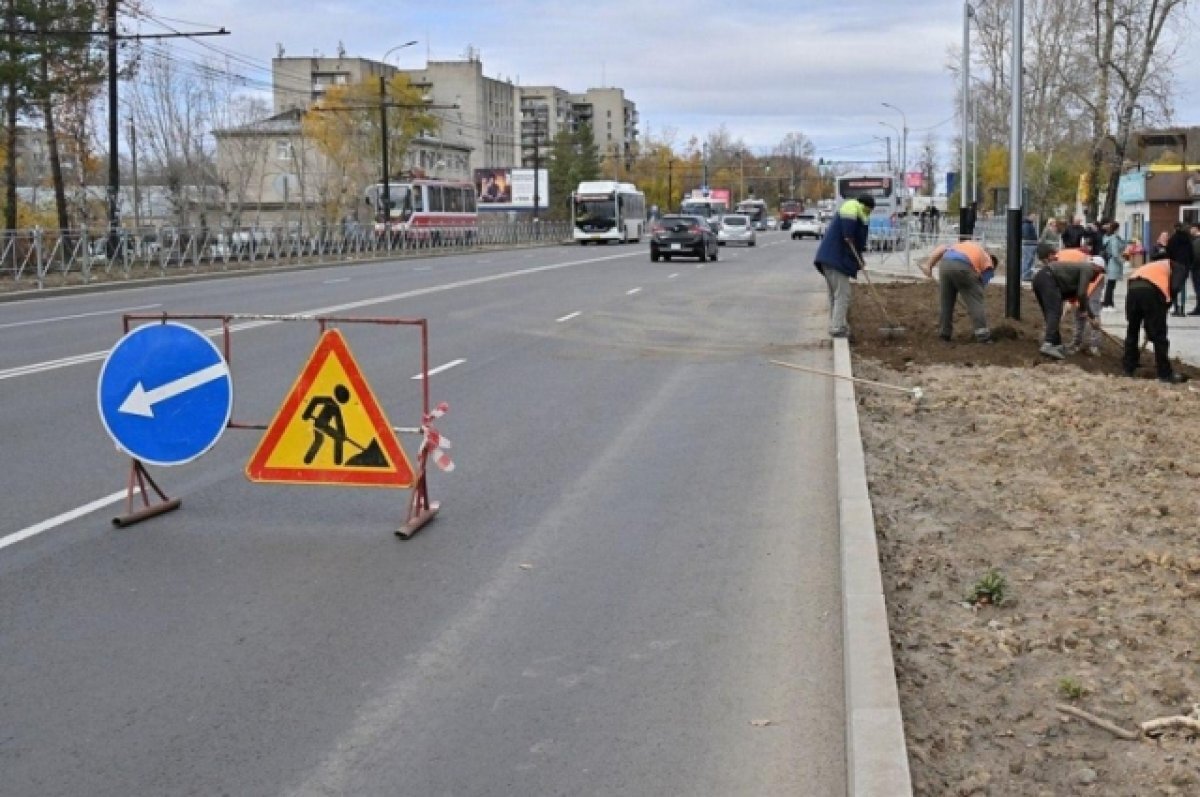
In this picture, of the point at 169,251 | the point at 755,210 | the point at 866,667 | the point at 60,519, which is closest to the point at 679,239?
the point at 169,251

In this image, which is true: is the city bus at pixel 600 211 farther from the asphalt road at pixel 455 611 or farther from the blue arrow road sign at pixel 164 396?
the blue arrow road sign at pixel 164 396

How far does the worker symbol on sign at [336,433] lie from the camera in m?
8.30

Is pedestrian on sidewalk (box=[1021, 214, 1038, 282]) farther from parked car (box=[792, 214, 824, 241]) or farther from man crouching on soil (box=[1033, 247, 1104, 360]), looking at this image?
parked car (box=[792, 214, 824, 241])

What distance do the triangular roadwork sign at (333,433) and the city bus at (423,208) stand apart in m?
55.9

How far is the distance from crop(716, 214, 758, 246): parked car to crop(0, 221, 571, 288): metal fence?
12961 mm

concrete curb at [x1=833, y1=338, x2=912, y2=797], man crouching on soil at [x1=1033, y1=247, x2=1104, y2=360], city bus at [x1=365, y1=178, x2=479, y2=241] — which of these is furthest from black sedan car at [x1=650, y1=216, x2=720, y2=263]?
concrete curb at [x1=833, y1=338, x2=912, y2=797]

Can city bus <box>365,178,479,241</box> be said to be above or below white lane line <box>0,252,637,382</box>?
above

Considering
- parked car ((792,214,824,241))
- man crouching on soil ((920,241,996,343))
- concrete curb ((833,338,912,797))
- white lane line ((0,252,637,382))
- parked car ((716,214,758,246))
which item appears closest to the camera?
concrete curb ((833,338,912,797))

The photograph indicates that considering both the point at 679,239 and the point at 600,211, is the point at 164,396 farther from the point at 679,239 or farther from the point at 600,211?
the point at 600,211

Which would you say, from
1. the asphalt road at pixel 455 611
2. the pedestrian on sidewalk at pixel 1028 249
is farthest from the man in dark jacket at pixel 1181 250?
the asphalt road at pixel 455 611

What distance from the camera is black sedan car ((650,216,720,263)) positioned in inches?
1770

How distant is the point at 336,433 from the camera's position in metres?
8.34

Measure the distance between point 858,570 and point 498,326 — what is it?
14.9 metres

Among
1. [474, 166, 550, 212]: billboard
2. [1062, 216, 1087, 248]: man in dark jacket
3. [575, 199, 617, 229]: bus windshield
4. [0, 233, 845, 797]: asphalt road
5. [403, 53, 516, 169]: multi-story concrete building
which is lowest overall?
[0, 233, 845, 797]: asphalt road
